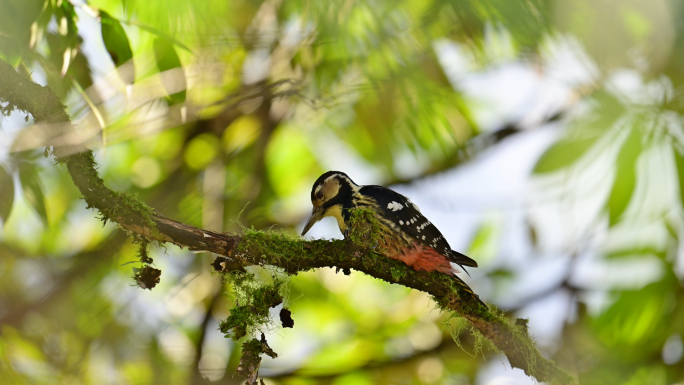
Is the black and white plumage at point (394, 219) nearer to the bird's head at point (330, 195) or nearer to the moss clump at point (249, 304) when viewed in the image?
the bird's head at point (330, 195)

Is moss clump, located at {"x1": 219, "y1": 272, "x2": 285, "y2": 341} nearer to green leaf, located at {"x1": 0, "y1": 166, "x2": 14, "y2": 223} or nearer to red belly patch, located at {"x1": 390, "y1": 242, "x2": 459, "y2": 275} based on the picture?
red belly patch, located at {"x1": 390, "y1": 242, "x2": 459, "y2": 275}

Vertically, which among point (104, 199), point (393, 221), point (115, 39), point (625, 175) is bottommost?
point (625, 175)

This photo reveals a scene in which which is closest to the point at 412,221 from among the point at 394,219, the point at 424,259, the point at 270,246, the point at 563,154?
the point at 394,219

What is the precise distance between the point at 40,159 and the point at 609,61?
2896 millimetres

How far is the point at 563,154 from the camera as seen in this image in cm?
155

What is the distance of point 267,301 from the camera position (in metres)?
2.03

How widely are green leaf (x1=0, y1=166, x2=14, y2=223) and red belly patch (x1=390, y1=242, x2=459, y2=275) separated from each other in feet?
5.52

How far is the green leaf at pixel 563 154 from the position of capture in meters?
1.46

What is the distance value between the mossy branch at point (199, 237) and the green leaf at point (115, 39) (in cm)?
28

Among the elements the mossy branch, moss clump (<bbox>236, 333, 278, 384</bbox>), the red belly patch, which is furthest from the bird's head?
moss clump (<bbox>236, 333, 278, 384</bbox>)

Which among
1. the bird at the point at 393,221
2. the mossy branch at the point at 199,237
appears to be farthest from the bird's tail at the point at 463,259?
the mossy branch at the point at 199,237

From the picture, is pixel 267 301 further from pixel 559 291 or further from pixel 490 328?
pixel 559 291

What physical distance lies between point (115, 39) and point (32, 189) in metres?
0.96

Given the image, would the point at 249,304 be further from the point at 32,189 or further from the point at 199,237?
the point at 32,189
